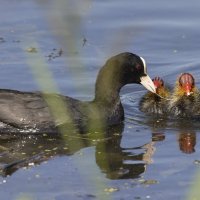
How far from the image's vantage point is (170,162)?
25.3ft

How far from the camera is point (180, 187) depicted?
272 inches

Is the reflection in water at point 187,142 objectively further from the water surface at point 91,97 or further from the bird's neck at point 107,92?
the bird's neck at point 107,92

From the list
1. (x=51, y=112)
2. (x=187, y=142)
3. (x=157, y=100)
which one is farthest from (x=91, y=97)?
(x=187, y=142)

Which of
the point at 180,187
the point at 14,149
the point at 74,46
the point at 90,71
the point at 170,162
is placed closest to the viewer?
the point at 74,46

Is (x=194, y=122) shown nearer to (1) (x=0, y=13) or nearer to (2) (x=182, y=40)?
(2) (x=182, y=40)

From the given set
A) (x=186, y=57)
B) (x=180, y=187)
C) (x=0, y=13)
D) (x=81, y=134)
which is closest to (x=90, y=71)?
(x=186, y=57)

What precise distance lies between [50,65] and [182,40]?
2.28 metres

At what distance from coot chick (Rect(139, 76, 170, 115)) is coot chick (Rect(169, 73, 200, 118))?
0.13m

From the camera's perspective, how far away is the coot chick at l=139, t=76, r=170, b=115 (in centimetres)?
985

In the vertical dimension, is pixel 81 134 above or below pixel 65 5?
below

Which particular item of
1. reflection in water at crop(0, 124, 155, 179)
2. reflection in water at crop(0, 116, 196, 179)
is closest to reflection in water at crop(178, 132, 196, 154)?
reflection in water at crop(0, 116, 196, 179)

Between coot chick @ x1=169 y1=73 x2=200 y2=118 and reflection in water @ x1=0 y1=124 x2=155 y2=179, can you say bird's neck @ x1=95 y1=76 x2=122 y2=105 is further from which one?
coot chick @ x1=169 y1=73 x2=200 y2=118

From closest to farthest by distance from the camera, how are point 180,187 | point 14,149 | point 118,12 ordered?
point 180,187, point 14,149, point 118,12

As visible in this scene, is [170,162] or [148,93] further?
[148,93]
